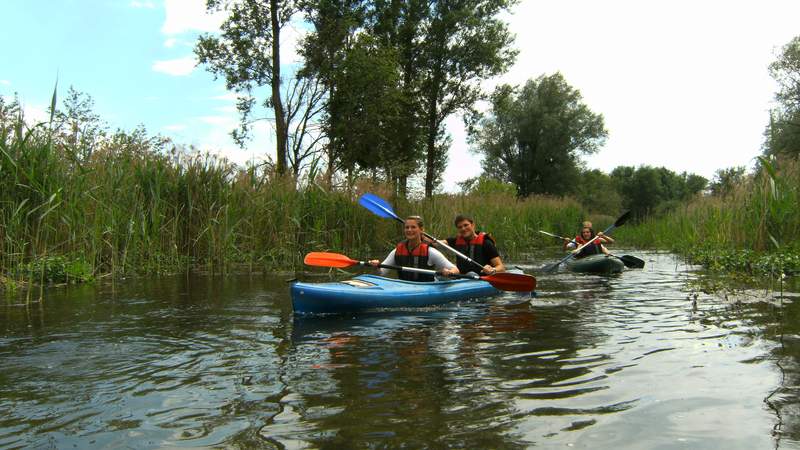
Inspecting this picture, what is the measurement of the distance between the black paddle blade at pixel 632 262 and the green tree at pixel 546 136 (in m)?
26.8

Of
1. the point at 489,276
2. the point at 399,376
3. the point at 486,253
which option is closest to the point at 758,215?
the point at 486,253

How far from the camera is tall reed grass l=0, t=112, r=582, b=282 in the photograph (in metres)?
6.03

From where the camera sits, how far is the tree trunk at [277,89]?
17438 millimetres

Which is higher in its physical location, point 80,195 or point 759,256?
point 80,195

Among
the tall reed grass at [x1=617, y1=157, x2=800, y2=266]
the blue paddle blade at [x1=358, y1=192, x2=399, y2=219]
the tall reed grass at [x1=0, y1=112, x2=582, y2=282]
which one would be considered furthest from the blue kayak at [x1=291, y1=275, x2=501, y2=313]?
the tall reed grass at [x1=617, y1=157, x2=800, y2=266]

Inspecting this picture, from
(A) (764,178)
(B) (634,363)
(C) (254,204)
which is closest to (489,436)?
(B) (634,363)

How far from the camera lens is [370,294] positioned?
5461mm

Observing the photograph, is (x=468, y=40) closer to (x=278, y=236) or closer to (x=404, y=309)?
(x=278, y=236)

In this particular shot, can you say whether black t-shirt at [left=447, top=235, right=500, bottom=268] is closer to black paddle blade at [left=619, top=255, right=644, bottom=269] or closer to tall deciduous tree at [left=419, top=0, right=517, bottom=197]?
black paddle blade at [left=619, top=255, right=644, bottom=269]

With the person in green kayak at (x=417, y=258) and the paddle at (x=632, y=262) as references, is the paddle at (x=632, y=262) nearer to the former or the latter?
the paddle at (x=632, y=262)

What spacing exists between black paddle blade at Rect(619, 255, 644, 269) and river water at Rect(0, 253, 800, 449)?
15.4 feet

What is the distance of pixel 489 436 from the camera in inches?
96.7

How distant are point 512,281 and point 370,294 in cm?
178

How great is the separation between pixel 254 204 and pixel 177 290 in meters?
2.40
